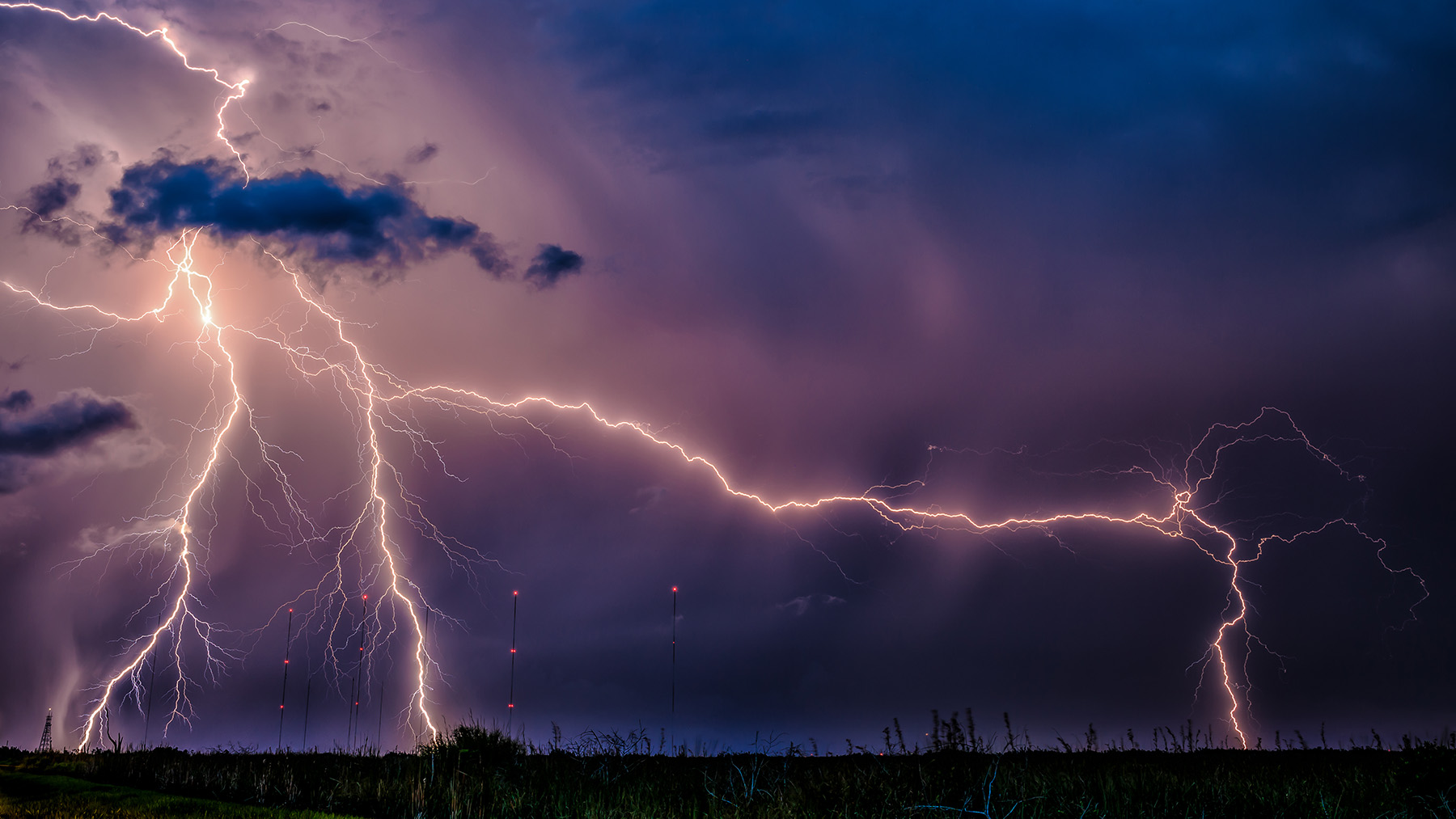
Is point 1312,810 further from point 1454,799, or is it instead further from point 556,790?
point 556,790

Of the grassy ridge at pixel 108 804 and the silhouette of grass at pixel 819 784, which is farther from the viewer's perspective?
the grassy ridge at pixel 108 804

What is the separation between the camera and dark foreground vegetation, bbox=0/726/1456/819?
6.14 meters

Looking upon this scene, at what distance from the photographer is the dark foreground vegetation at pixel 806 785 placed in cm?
614

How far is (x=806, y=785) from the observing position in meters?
6.57

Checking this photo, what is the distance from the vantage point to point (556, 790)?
320 inches

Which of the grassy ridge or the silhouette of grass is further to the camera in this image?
the grassy ridge

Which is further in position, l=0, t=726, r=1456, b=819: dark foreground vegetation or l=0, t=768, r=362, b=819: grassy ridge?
l=0, t=768, r=362, b=819: grassy ridge

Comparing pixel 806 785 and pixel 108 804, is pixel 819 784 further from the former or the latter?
pixel 108 804

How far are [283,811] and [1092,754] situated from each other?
1005cm

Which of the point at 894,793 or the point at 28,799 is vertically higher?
the point at 894,793

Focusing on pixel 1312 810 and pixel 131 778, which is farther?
pixel 131 778

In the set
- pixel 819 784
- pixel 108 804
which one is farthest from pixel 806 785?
pixel 108 804

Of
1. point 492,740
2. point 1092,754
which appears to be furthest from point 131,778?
point 1092,754

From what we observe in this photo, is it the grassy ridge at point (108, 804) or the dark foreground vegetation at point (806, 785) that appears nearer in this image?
the dark foreground vegetation at point (806, 785)
